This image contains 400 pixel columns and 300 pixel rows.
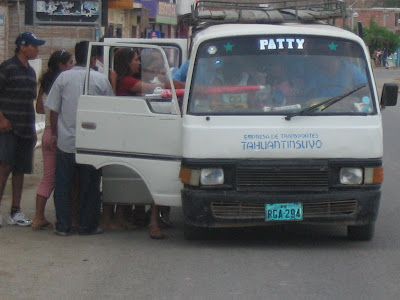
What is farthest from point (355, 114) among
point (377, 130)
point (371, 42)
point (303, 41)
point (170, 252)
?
point (371, 42)

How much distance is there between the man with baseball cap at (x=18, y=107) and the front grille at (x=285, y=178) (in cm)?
249

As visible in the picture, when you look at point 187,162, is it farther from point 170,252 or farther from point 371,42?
point 371,42

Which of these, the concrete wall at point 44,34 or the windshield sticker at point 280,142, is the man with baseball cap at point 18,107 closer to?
the windshield sticker at point 280,142

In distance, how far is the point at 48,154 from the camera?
8.97m

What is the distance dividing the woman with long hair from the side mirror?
10.3ft

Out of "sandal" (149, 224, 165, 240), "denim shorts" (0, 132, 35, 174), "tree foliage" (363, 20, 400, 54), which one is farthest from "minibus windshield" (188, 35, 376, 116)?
"tree foliage" (363, 20, 400, 54)

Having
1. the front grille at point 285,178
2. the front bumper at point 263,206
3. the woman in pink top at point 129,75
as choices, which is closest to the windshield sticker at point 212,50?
the woman in pink top at point 129,75

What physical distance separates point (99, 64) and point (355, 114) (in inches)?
123

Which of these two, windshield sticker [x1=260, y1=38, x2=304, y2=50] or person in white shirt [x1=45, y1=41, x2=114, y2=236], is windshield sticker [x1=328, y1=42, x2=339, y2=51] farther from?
person in white shirt [x1=45, y1=41, x2=114, y2=236]

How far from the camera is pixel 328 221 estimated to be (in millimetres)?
7926

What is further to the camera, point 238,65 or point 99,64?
point 99,64

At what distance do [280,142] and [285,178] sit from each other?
0.31 metres

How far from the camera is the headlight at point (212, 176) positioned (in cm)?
787

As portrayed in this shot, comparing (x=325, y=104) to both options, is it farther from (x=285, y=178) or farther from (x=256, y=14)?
(x=256, y=14)
